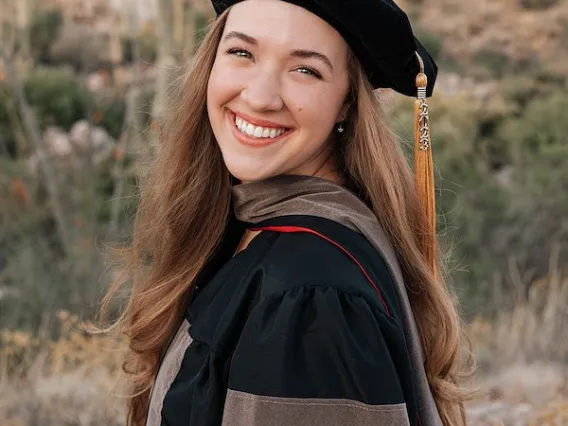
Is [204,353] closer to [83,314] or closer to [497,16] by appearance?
[83,314]

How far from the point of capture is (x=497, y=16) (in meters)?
14.8

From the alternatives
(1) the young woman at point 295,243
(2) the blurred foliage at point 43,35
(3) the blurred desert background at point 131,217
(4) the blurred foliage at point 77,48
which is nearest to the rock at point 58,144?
(3) the blurred desert background at point 131,217

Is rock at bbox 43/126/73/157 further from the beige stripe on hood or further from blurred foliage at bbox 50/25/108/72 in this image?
the beige stripe on hood

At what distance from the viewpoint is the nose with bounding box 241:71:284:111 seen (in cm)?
181

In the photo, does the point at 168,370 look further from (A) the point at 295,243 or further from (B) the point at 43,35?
(B) the point at 43,35

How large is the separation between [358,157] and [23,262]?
3986 millimetres

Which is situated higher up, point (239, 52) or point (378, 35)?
point (378, 35)

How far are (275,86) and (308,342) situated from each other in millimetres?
538

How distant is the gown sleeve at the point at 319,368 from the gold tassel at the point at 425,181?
1.49 ft

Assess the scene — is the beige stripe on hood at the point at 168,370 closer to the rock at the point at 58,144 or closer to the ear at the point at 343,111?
the ear at the point at 343,111

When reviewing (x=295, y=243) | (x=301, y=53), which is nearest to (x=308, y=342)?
(x=295, y=243)

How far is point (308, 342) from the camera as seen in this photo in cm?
156

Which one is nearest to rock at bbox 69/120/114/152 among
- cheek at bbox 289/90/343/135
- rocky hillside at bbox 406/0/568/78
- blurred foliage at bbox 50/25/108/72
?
blurred foliage at bbox 50/25/108/72

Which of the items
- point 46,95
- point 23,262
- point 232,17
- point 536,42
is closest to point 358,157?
point 232,17
